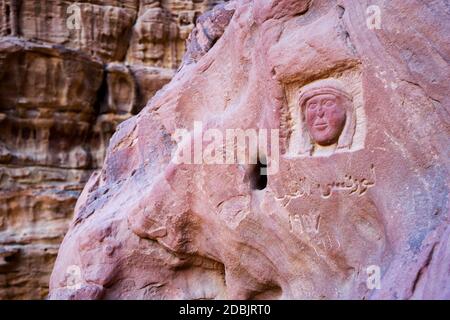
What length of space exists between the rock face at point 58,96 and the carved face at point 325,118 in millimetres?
5327

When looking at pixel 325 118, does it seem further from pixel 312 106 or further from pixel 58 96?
pixel 58 96

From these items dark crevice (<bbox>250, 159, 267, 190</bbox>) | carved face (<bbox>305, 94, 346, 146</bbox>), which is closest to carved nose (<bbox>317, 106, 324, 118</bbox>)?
carved face (<bbox>305, 94, 346, 146</bbox>)

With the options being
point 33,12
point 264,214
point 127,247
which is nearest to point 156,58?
point 33,12

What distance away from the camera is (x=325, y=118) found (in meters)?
3.06

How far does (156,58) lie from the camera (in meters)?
8.91

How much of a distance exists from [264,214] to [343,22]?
1.17 metres

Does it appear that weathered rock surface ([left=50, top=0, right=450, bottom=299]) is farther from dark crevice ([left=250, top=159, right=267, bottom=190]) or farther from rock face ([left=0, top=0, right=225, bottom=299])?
rock face ([left=0, top=0, right=225, bottom=299])

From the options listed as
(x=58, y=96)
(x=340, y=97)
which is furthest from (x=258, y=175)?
(x=58, y=96)

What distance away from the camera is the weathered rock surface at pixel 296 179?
2801 mm

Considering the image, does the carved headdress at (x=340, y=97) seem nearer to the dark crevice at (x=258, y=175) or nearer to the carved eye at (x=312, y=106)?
the carved eye at (x=312, y=106)

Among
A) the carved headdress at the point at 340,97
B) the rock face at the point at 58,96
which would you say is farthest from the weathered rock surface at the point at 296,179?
the rock face at the point at 58,96

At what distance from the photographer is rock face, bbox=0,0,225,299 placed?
758 centimetres
